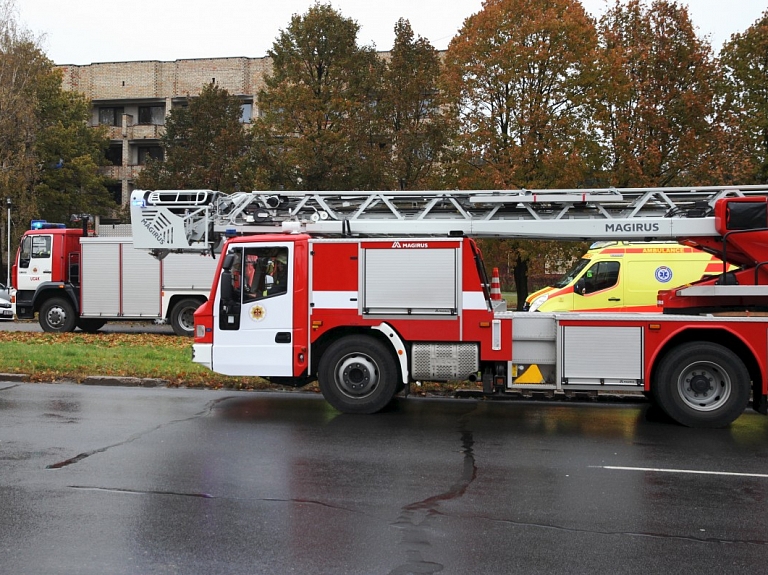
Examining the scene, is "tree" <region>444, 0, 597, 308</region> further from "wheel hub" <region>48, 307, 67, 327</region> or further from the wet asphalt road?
the wet asphalt road

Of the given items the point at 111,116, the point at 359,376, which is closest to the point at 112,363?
the point at 359,376

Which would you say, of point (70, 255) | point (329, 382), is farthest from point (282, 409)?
point (70, 255)

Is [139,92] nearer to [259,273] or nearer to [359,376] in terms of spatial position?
[259,273]

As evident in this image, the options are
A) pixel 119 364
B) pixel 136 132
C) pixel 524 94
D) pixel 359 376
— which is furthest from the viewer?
pixel 136 132

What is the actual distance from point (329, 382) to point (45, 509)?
4.79 m

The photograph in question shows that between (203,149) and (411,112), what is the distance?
8.68 m

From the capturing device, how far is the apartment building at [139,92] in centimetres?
5344

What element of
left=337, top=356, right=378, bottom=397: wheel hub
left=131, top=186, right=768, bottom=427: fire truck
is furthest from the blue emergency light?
left=337, top=356, right=378, bottom=397: wheel hub

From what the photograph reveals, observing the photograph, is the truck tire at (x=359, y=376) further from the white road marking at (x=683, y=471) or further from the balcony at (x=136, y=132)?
the balcony at (x=136, y=132)

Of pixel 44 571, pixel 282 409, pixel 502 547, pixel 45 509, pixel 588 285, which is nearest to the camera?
pixel 44 571

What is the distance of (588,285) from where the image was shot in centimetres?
1862

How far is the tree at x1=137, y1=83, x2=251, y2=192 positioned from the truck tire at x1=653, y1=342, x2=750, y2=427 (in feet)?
74.4

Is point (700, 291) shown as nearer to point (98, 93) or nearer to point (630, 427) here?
point (630, 427)

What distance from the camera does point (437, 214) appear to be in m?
11.4
